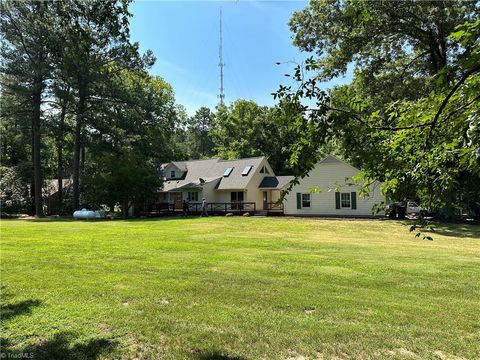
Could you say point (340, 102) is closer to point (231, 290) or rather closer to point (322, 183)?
point (231, 290)

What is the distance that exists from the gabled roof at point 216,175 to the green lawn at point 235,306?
26303 millimetres

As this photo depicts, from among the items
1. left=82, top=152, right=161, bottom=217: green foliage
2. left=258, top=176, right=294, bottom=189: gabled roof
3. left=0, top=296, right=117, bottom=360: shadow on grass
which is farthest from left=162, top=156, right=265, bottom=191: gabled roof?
left=0, top=296, right=117, bottom=360: shadow on grass

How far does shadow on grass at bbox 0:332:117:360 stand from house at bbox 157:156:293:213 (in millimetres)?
29806

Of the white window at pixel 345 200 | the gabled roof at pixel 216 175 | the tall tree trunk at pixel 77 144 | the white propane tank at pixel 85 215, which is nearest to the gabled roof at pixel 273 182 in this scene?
the gabled roof at pixel 216 175

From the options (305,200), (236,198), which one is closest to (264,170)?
(236,198)

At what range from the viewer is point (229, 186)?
36469mm

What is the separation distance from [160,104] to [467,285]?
35.3 metres

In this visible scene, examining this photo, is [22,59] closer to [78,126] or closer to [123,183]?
[78,126]

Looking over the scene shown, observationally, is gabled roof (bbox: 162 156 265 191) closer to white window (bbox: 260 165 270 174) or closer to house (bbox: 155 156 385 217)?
house (bbox: 155 156 385 217)

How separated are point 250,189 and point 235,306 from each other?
3068cm

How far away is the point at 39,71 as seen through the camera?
3142 centimetres

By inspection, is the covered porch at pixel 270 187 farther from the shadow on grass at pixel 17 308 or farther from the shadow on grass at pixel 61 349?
the shadow on grass at pixel 61 349

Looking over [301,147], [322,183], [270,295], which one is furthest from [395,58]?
[301,147]

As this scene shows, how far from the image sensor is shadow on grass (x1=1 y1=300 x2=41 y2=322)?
510cm
